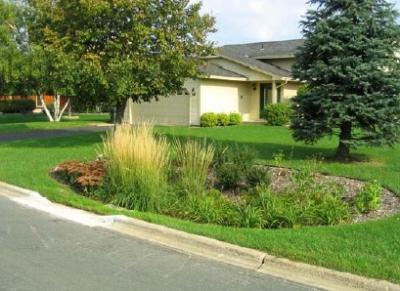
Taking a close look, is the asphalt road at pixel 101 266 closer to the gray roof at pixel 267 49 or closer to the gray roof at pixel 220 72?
the gray roof at pixel 220 72

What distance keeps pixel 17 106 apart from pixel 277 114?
29965mm

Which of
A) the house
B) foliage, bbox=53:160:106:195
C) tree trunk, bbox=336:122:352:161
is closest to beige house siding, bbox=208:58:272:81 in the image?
the house

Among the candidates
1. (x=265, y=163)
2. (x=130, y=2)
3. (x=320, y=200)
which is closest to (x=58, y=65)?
(x=130, y=2)

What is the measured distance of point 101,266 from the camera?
6082 millimetres

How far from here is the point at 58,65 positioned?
15930 mm

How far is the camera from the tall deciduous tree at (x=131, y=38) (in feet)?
52.7

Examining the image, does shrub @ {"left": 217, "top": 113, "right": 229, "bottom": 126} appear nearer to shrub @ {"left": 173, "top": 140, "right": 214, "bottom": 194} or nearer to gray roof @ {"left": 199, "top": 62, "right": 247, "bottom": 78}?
gray roof @ {"left": 199, "top": 62, "right": 247, "bottom": 78}

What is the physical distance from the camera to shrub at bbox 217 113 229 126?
29.9 meters

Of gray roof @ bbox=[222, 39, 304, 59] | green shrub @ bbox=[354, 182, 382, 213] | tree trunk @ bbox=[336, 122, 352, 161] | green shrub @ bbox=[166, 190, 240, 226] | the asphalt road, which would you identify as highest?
gray roof @ bbox=[222, 39, 304, 59]

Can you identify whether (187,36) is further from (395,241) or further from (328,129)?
(395,241)

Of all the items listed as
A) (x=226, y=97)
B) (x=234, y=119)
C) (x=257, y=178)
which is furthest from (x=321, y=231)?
(x=226, y=97)

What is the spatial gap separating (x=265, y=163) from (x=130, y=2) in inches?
266

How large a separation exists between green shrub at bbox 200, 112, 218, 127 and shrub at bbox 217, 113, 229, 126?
0.27 meters

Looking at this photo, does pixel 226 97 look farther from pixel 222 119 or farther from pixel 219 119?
pixel 219 119
